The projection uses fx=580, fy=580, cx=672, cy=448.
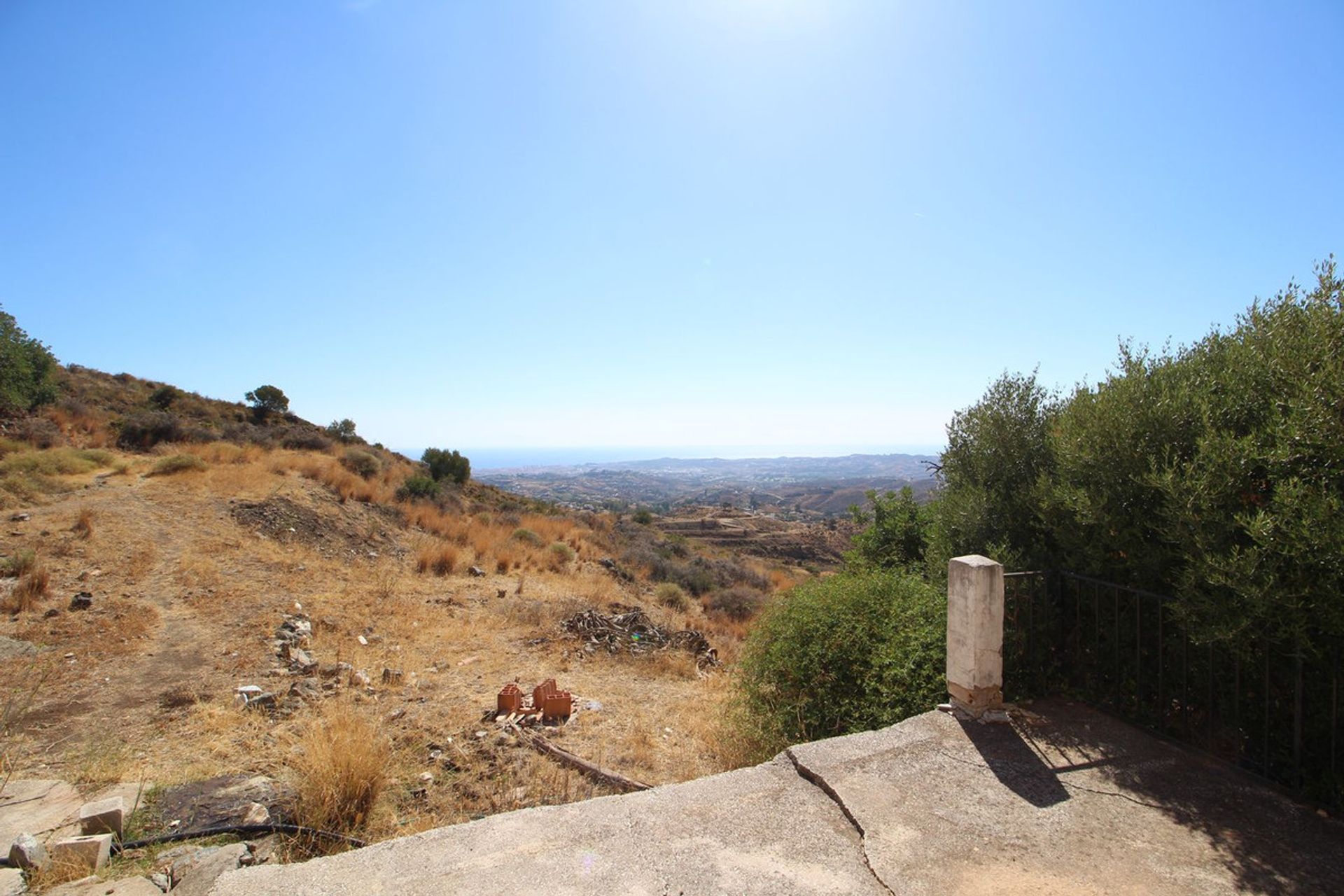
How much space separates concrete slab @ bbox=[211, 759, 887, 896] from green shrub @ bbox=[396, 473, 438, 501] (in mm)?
16712

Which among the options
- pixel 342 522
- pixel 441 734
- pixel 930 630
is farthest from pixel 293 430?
pixel 930 630

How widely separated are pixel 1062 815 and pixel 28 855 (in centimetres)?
588

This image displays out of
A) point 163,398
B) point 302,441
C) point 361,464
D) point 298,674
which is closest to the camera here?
point 298,674

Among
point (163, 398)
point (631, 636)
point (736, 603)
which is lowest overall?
point (736, 603)

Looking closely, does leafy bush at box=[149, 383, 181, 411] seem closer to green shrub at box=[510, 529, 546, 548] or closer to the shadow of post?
green shrub at box=[510, 529, 546, 548]

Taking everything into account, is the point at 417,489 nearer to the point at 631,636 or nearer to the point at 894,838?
the point at 631,636

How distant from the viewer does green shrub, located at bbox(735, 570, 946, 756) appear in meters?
5.10

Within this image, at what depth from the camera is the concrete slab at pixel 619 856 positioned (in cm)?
272

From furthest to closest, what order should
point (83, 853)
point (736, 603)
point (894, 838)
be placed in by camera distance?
point (736, 603) → point (83, 853) → point (894, 838)

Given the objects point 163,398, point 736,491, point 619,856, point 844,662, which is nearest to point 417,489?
point 163,398

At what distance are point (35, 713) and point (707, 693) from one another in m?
7.44

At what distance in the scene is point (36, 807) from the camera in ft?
13.4

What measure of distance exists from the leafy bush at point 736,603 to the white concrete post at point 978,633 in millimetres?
9869

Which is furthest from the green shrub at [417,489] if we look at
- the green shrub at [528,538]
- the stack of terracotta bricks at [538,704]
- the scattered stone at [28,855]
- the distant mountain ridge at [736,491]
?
the scattered stone at [28,855]
